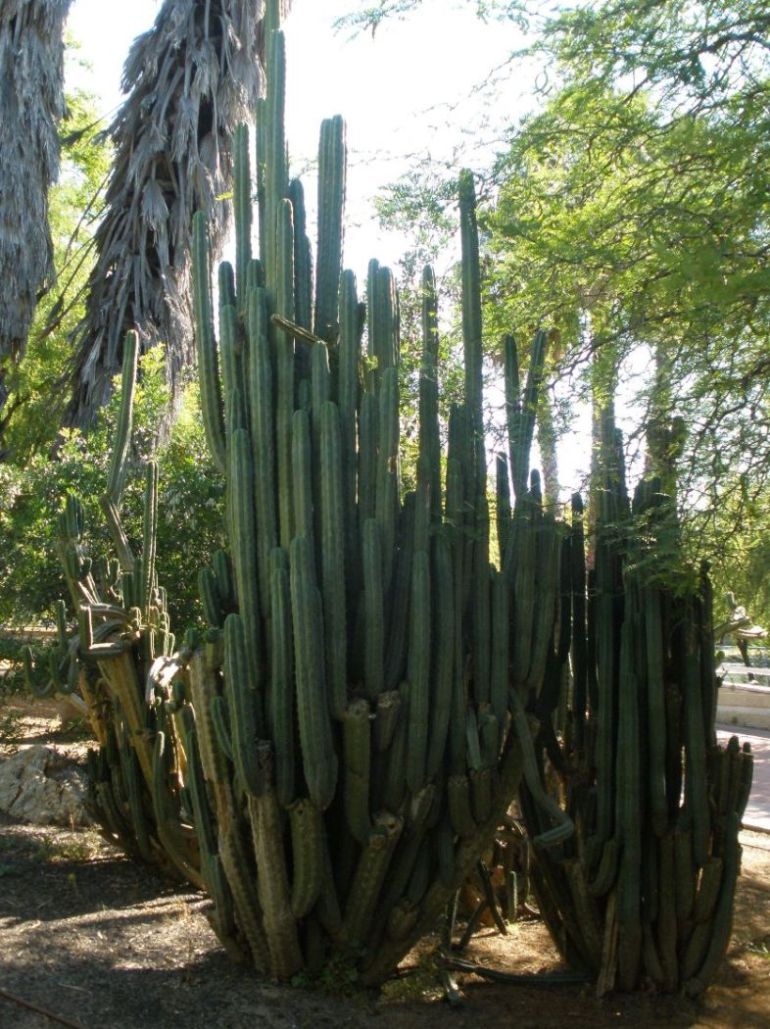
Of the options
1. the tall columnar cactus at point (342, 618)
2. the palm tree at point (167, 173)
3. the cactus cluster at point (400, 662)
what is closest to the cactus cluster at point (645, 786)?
the cactus cluster at point (400, 662)

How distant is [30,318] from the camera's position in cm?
1324

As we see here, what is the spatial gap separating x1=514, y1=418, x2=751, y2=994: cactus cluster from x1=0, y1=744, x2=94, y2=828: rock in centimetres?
411

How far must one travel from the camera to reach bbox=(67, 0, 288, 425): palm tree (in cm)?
1277

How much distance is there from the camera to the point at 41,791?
9.15 meters

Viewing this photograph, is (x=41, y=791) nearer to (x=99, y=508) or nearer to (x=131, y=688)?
(x=131, y=688)

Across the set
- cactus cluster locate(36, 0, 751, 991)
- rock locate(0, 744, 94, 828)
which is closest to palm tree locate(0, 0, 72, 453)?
rock locate(0, 744, 94, 828)

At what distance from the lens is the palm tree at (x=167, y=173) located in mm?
12773

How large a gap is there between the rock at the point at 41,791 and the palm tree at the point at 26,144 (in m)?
5.32

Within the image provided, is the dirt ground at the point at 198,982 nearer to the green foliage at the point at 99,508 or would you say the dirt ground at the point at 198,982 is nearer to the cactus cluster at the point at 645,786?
the cactus cluster at the point at 645,786

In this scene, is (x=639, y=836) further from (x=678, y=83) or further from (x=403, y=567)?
(x=678, y=83)

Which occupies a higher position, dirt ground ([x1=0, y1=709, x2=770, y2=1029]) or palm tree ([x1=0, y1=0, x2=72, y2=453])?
palm tree ([x1=0, y1=0, x2=72, y2=453])

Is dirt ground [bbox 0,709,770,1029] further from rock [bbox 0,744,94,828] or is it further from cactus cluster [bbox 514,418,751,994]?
rock [bbox 0,744,94,828]

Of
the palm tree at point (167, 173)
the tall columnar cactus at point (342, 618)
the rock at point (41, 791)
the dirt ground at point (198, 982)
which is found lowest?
the dirt ground at point (198, 982)

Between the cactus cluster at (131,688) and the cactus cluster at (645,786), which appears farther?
the cactus cluster at (131,688)
